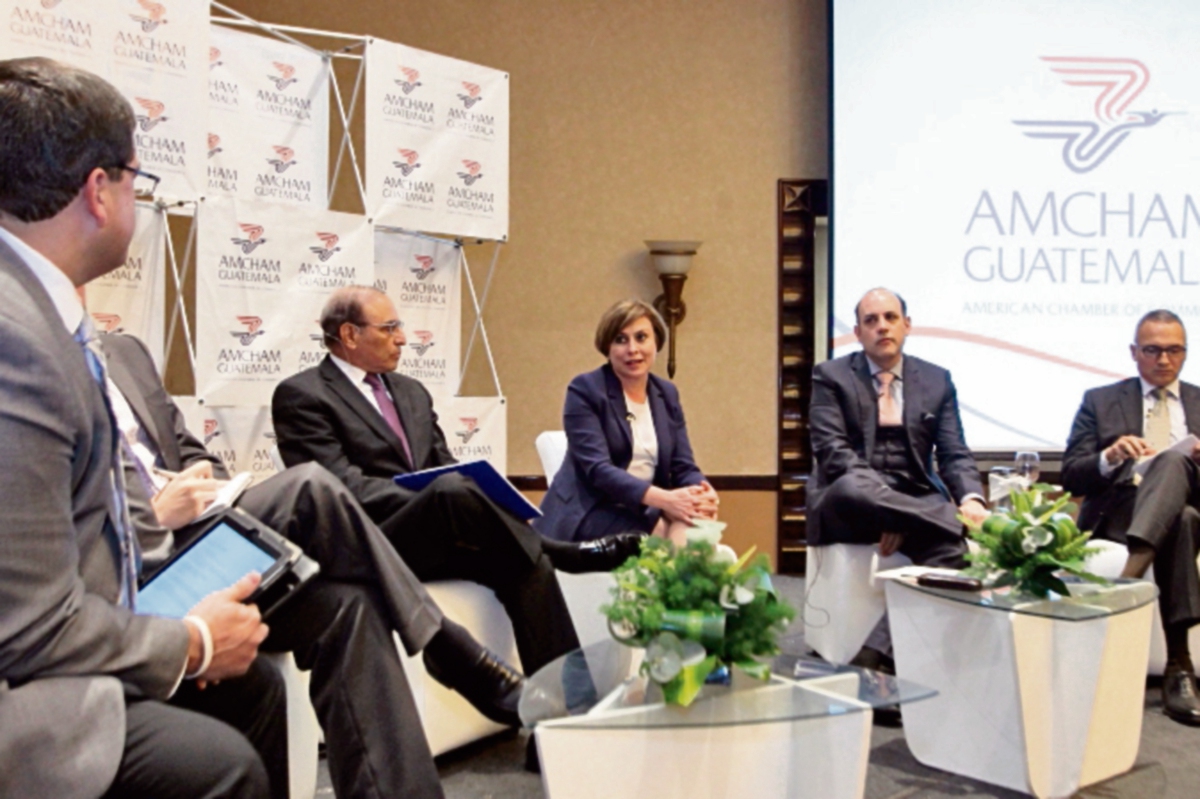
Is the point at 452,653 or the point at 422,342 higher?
the point at 422,342

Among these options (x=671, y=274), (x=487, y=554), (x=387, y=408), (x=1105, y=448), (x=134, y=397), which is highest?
(x=671, y=274)

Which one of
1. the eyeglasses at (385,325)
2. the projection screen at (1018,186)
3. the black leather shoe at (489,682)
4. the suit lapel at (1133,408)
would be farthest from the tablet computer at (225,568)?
the projection screen at (1018,186)

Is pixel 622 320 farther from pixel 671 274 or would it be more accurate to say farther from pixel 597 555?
pixel 671 274

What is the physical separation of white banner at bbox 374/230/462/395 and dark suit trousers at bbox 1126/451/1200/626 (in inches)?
107

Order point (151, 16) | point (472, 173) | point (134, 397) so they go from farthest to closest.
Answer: point (472, 173)
point (151, 16)
point (134, 397)

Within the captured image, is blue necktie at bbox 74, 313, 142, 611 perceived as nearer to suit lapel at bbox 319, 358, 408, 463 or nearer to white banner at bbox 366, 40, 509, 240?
suit lapel at bbox 319, 358, 408, 463

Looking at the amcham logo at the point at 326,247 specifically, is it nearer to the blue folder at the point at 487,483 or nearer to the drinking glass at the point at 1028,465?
the blue folder at the point at 487,483

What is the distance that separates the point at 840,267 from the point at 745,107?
103 centimetres

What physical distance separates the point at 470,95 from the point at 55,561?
3.78 metres

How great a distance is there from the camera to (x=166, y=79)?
12.2 feet

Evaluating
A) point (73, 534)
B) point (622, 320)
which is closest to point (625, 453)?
point (622, 320)

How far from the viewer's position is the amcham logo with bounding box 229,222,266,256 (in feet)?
13.1

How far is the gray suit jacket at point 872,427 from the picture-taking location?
3.87 meters

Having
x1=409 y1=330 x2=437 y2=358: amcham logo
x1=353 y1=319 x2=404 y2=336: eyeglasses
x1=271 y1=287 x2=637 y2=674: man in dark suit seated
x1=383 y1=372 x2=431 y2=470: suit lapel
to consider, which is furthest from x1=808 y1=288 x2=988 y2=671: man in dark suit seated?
x1=409 y1=330 x2=437 y2=358: amcham logo
